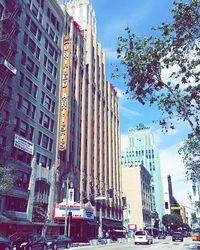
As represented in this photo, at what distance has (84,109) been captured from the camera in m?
63.0

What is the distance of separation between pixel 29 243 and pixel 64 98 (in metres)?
30.4

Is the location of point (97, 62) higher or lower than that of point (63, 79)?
higher

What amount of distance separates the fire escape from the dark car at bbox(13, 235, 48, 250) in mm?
13788

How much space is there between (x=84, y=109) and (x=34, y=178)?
24962mm

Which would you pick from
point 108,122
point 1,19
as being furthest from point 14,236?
point 108,122

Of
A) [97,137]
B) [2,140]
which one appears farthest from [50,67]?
[97,137]

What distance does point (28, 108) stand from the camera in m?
43.0

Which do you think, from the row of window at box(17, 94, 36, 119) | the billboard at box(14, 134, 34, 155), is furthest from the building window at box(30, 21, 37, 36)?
the billboard at box(14, 134, 34, 155)

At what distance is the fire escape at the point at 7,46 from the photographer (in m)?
35.9

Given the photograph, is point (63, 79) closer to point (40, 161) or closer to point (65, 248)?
point (40, 161)

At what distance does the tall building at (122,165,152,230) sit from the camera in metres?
101

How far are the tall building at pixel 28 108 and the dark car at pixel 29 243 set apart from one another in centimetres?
518

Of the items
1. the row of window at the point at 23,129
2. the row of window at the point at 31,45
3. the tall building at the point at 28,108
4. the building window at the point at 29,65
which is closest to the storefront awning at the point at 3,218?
the tall building at the point at 28,108

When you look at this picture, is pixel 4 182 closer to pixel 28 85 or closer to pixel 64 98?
pixel 28 85
